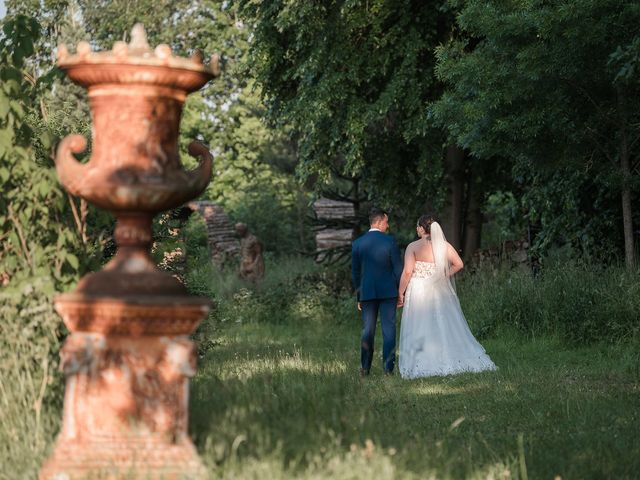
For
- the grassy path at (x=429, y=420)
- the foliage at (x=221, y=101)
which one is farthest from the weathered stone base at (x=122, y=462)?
the foliage at (x=221, y=101)

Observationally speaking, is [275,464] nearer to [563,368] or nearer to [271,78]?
[563,368]

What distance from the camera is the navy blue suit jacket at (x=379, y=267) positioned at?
40.7ft

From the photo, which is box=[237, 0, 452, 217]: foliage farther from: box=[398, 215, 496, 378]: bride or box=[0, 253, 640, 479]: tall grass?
box=[398, 215, 496, 378]: bride

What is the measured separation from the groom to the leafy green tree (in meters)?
2.70

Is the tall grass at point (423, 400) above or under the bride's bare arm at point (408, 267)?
under

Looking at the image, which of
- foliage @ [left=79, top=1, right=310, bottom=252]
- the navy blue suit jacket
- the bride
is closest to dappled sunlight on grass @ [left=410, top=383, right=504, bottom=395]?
the navy blue suit jacket

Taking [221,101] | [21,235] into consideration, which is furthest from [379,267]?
[221,101]

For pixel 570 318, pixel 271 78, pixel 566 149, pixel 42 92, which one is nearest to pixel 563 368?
pixel 570 318

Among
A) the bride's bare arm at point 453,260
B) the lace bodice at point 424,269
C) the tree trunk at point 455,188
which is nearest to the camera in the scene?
the bride's bare arm at point 453,260

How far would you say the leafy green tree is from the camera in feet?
42.6

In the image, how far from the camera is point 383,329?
1248 cm

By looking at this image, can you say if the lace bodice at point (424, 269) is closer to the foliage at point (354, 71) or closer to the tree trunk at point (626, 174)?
the tree trunk at point (626, 174)

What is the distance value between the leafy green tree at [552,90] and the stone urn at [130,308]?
788 cm

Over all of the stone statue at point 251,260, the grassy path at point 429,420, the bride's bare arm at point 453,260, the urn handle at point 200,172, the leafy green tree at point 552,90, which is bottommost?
the stone statue at point 251,260
